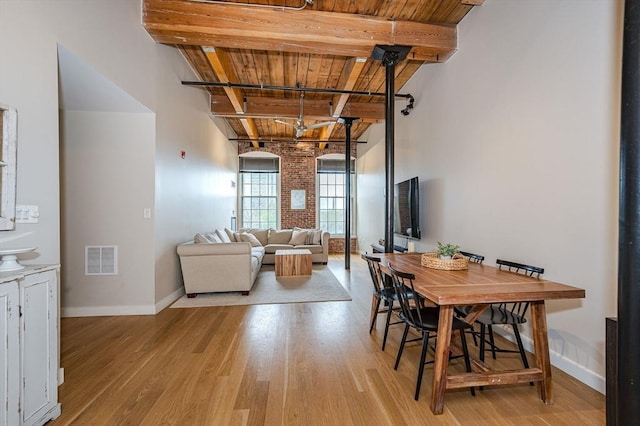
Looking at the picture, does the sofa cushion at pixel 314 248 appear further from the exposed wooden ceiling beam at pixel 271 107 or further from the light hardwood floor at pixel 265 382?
the light hardwood floor at pixel 265 382

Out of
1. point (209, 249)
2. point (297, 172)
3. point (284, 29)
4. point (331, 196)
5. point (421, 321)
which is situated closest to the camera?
point (421, 321)

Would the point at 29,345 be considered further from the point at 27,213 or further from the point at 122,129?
the point at 122,129

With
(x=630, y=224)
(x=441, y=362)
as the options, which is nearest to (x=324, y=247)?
(x=441, y=362)

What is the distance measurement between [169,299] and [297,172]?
5915 mm

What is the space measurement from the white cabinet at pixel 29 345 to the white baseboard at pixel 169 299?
189 cm

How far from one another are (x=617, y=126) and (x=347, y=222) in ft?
15.9

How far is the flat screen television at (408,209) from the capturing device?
3992mm

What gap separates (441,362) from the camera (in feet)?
5.62

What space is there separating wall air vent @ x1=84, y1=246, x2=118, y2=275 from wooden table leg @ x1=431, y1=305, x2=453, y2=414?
3.56 m

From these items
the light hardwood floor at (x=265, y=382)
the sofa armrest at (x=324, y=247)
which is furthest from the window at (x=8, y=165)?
the sofa armrest at (x=324, y=247)

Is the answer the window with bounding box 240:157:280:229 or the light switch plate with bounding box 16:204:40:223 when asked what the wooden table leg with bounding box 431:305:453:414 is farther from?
the window with bounding box 240:157:280:229

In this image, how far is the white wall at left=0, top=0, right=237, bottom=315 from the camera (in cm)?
173

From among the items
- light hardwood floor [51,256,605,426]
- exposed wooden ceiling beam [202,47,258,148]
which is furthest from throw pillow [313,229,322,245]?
light hardwood floor [51,256,605,426]

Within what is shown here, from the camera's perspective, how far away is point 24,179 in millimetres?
1720
